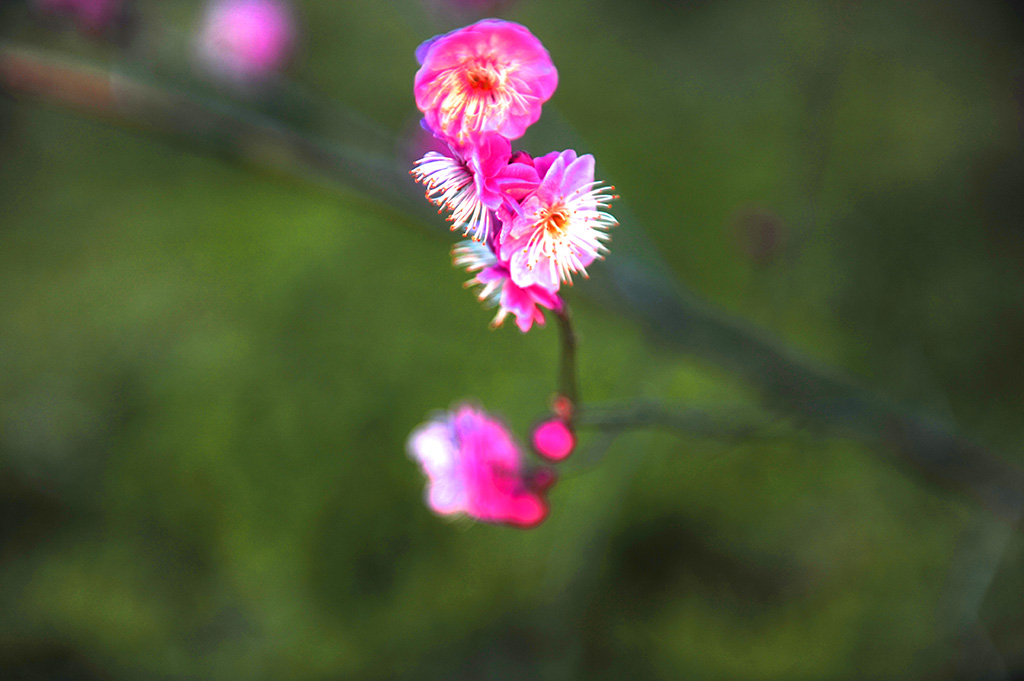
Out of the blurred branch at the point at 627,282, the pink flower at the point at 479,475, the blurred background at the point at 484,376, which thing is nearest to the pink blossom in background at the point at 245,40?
the blurred background at the point at 484,376

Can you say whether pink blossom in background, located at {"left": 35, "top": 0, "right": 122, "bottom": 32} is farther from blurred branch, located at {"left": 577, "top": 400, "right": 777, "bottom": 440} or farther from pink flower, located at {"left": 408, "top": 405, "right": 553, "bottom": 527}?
→ blurred branch, located at {"left": 577, "top": 400, "right": 777, "bottom": 440}

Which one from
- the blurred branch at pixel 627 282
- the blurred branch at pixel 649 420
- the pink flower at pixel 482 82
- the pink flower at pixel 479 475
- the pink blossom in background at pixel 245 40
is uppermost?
the pink blossom in background at pixel 245 40

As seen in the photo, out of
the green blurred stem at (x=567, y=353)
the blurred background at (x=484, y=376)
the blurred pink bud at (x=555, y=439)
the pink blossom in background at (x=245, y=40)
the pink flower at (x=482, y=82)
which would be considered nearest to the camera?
the pink flower at (x=482, y=82)

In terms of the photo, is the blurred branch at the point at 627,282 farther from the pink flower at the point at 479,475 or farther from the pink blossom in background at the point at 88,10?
the pink flower at the point at 479,475

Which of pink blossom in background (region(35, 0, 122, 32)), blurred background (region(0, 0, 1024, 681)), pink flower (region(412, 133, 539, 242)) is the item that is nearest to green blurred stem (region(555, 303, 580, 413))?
pink flower (region(412, 133, 539, 242))

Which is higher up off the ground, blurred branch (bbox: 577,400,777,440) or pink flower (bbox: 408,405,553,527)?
blurred branch (bbox: 577,400,777,440)

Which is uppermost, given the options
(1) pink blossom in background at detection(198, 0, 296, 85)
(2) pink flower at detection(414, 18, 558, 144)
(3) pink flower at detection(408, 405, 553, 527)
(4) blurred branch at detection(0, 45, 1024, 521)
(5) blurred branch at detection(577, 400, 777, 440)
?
(1) pink blossom in background at detection(198, 0, 296, 85)
